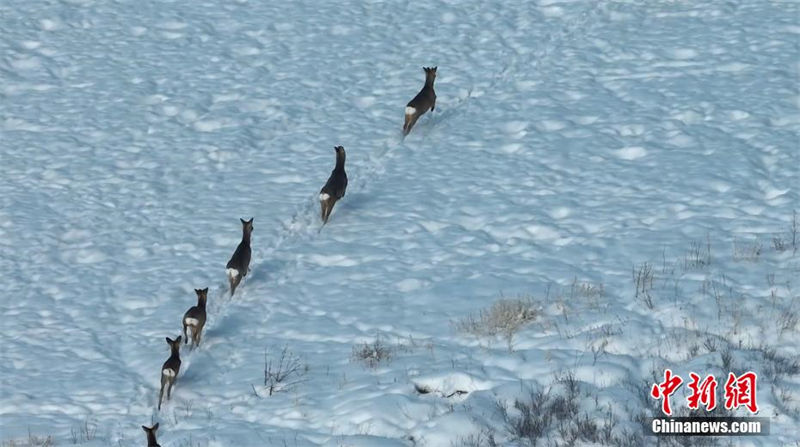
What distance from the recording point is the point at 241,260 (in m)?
13.6

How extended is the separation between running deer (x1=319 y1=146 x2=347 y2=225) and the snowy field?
0.30m

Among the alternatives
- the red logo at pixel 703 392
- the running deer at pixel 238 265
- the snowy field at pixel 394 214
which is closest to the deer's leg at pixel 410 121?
the snowy field at pixel 394 214

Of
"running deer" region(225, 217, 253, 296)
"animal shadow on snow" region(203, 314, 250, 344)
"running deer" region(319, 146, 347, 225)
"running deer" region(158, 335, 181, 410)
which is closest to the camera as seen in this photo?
"running deer" region(158, 335, 181, 410)

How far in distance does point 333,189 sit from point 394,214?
0.99 meters

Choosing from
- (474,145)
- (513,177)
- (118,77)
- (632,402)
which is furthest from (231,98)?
(632,402)

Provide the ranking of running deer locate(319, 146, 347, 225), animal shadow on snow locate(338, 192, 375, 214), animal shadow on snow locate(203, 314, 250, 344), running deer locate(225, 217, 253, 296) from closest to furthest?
animal shadow on snow locate(203, 314, 250, 344) < running deer locate(225, 217, 253, 296) < running deer locate(319, 146, 347, 225) < animal shadow on snow locate(338, 192, 375, 214)

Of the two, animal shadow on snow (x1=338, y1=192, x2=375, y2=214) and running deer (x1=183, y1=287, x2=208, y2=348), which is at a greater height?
running deer (x1=183, y1=287, x2=208, y2=348)

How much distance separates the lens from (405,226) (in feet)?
49.4

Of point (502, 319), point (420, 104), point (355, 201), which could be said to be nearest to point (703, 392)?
point (502, 319)

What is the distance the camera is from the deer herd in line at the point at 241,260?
11.2 meters

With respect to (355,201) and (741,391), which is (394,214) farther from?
(741,391)

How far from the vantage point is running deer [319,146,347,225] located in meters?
15.3

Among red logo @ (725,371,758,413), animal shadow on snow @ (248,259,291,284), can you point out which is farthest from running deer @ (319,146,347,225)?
red logo @ (725,371,758,413)

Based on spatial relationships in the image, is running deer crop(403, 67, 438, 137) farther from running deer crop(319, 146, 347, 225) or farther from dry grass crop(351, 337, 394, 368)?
dry grass crop(351, 337, 394, 368)
